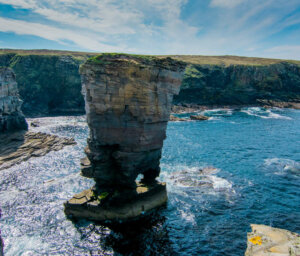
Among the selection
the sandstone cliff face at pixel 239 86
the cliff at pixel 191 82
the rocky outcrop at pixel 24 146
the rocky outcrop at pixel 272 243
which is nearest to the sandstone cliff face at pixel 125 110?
the rocky outcrop at pixel 272 243

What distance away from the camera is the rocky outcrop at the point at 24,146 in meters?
51.3

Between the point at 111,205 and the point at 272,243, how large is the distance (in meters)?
18.9

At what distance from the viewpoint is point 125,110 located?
28125mm

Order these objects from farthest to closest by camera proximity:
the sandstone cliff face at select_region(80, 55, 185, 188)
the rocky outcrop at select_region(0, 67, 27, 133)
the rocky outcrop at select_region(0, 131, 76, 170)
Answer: the rocky outcrop at select_region(0, 67, 27, 133)
the rocky outcrop at select_region(0, 131, 76, 170)
the sandstone cliff face at select_region(80, 55, 185, 188)

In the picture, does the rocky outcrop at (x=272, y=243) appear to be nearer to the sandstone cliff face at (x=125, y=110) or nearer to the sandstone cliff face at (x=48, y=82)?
the sandstone cliff face at (x=125, y=110)

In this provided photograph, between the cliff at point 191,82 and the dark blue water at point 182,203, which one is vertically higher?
the cliff at point 191,82

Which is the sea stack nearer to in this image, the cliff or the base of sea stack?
the base of sea stack

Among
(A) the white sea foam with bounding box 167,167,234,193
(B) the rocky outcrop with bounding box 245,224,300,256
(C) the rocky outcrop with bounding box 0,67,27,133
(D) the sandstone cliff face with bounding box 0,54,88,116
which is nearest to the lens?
(B) the rocky outcrop with bounding box 245,224,300,256

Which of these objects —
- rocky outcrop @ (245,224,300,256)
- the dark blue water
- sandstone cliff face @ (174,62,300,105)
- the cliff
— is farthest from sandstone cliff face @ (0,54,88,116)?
rocky outcrop @ (245,224,300,256)

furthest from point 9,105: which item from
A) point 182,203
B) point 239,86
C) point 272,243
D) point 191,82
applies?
point 239,86

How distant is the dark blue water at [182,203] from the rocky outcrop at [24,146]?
10.5 ft

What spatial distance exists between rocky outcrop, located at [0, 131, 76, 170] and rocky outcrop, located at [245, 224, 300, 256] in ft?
157

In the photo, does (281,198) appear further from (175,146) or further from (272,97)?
(272,97)

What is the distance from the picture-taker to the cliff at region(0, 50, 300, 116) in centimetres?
11844
